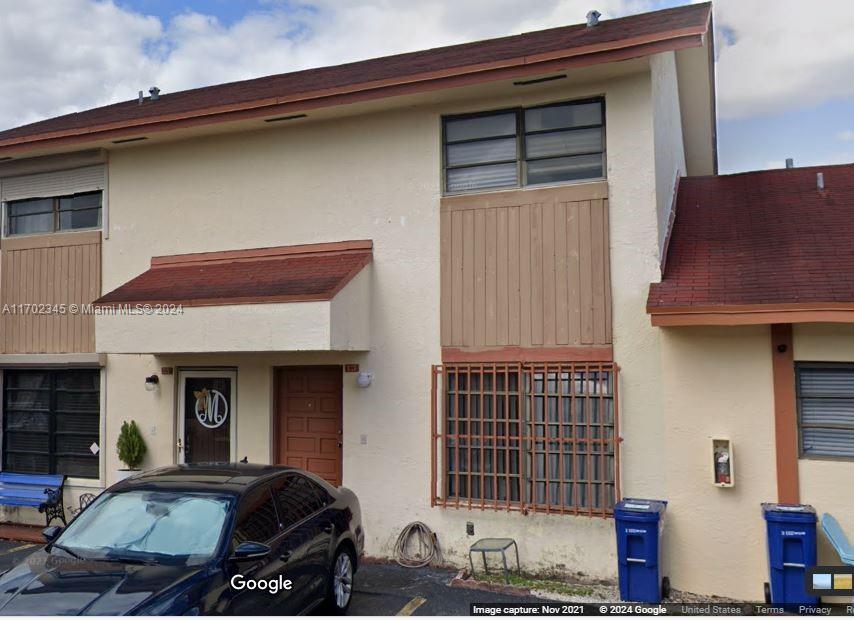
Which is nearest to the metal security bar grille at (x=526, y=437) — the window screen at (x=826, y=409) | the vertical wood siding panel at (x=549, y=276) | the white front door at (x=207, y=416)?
the vertical wood siding panel at (x=549, y=276)

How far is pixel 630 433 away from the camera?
7426 mm

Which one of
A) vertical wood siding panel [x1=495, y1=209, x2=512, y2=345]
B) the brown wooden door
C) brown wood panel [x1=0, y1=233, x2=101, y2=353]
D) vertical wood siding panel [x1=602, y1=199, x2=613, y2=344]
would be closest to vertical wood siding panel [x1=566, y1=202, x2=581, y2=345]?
vertical wood siding panel [x1=602, y1=199, x2=613, y2=344]

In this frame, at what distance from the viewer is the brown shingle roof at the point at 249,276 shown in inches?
310

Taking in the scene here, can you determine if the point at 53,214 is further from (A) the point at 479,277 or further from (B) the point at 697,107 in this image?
(B) the point at 697,107

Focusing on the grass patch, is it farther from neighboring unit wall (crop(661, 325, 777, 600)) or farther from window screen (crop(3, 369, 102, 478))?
window screen (crop(3, 369, 102, 478))

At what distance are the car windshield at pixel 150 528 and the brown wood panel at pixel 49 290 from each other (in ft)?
17.0

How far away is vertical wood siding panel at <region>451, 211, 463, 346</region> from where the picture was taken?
8.23 metres

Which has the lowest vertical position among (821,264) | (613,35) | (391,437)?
(391,437)

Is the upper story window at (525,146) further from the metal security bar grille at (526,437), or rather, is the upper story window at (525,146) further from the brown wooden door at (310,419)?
the brown wooden door at (310,419)

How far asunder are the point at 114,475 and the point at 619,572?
22.7 feet

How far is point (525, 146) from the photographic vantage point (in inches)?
325

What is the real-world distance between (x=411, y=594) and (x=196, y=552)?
2854 millimetres

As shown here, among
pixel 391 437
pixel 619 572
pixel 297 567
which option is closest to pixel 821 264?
pixel 619 572

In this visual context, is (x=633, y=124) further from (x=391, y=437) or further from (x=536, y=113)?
(x=391, y=437)
